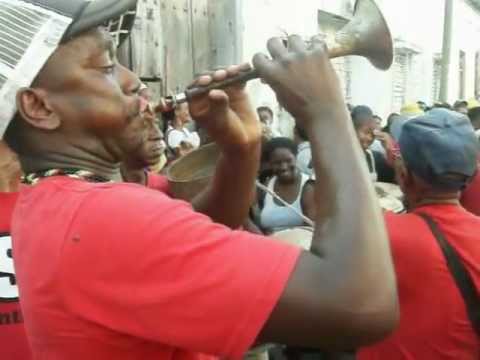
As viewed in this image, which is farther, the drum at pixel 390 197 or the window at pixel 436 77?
the window at pixel 436 77

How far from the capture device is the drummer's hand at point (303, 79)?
131 centimetres

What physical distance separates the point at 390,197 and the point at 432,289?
8.12 ft

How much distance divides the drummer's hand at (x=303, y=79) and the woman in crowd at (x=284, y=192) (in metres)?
3.23

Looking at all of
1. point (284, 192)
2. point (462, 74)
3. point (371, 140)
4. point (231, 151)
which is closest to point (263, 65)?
point (231, 151)

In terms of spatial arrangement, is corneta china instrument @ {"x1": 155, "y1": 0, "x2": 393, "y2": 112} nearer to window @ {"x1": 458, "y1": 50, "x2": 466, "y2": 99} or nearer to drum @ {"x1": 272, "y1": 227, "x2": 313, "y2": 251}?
drum @ {"x1": 272, "y1": 227, "x2": 313, "y2": 251}

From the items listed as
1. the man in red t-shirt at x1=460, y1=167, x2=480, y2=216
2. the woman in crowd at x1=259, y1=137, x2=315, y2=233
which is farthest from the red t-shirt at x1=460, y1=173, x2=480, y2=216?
the woman in crowd at x1=259, y1=137, x2=315, y2=233

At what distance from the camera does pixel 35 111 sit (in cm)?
148

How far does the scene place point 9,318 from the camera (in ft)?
7.05

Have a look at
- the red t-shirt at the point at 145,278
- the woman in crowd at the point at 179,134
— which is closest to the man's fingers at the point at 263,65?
the red t-shirt at the point at 145,278

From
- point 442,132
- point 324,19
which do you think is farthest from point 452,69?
point 442,132

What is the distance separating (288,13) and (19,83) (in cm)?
756

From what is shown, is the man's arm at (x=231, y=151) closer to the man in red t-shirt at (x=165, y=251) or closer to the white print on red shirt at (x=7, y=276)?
the man in red t-shirt at (x=165, y=251)

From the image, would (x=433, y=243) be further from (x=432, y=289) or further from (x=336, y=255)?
(x=336, y=255)

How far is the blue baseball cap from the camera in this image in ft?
7.77
